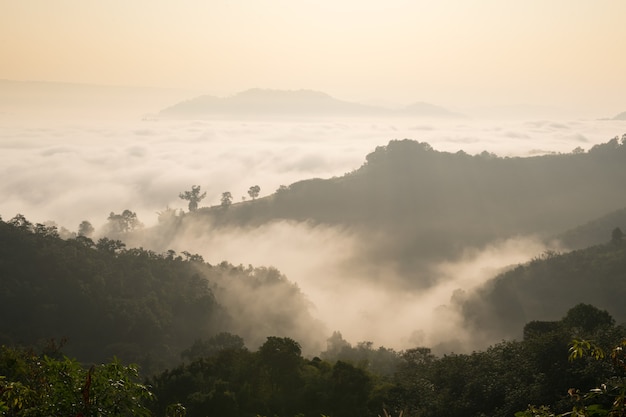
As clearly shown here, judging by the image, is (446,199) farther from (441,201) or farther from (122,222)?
(122,222)

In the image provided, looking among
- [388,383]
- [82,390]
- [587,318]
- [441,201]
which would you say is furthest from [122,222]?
[82,390]

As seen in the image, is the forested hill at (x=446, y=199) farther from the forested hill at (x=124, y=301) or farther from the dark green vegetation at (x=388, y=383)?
the dark green vegetation at (x=388, y=383)

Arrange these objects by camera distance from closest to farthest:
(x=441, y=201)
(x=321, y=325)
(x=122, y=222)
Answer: (x=321, y=325), (x=122, y=222), (x=441, y=201)

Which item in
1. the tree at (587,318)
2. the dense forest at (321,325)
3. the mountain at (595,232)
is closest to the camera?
the dense forest at (321,325)

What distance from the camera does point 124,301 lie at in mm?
71875

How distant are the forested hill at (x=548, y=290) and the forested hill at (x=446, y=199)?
44871mm

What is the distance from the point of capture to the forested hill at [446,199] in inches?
5974

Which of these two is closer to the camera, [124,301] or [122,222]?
[124,301]

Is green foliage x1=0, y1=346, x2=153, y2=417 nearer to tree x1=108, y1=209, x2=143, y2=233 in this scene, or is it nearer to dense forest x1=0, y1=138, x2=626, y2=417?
dense forest x1=0, y1=138, x2=626, y2=417

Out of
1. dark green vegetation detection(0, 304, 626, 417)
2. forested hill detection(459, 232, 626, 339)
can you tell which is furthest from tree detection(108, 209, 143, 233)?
dark green vegetation detection(0, 304, 626, 417)

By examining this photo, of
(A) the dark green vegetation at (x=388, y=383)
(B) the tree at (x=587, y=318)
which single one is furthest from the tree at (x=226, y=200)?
(B) the tree at (x=587, y=318)

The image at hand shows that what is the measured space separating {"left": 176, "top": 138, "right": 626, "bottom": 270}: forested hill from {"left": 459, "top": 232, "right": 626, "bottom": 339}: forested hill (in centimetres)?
4487

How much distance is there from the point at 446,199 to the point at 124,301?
119m

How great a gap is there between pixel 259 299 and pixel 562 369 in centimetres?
6341
